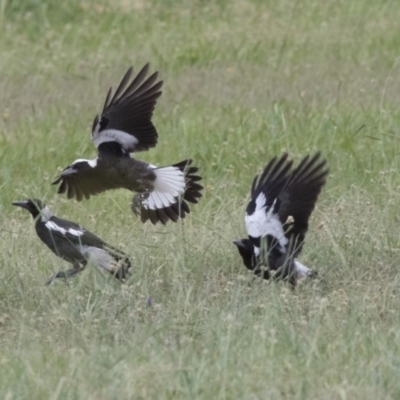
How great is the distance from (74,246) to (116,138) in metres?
0.76

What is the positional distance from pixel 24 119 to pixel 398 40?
349 centimetres

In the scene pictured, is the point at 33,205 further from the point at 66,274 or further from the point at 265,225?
the point at 265,225

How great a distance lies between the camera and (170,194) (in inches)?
261

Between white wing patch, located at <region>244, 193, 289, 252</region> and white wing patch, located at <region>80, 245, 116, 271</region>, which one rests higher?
white wing patch, located at <region>244, 193, 289, 252</region>

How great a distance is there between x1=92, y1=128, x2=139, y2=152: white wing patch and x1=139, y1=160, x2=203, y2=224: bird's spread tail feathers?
199 mm

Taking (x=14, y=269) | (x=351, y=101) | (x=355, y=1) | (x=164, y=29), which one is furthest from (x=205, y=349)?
(x=355, y=1)

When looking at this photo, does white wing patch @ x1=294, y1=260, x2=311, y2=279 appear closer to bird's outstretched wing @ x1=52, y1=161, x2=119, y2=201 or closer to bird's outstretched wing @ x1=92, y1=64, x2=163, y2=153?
bird's outstretched wing @ x1=92, y1=64, x2=163, y2=153

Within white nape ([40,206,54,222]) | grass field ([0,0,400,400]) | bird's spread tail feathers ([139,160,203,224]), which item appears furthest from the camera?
bird's spread tail feathers ([139,160,203,224])

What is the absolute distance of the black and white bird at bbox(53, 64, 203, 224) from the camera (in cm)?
662

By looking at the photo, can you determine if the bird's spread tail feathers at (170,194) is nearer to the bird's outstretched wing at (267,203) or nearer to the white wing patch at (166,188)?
the white wing patch at (166,188)

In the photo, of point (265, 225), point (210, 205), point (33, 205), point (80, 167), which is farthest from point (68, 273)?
point (210, 205)

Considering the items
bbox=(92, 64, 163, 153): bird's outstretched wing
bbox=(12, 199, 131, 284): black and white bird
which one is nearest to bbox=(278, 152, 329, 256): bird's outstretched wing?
bbox=(12, 199, 131, 284): black and white bird

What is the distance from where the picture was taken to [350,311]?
210 inches

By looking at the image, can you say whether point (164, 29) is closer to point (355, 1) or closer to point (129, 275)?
point (355, 1)
